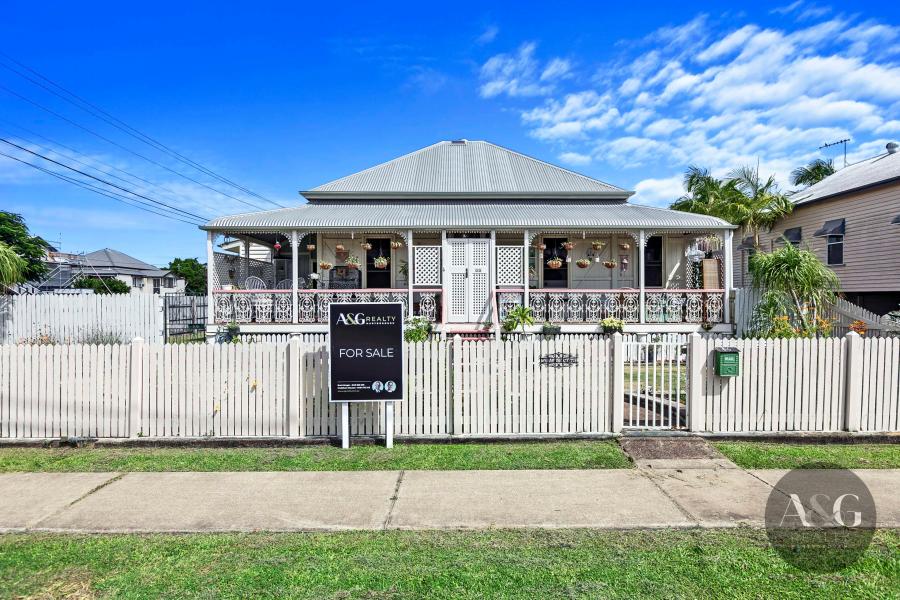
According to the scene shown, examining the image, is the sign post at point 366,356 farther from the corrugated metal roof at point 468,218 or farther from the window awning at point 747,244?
the window awning at point 747,244

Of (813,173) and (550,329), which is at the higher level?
(813,173)

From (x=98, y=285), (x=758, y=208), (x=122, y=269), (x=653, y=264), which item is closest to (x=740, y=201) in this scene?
(x=758, y=208)

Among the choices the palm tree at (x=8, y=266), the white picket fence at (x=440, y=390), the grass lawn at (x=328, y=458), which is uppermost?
the palm tree at (x=8, y=266)

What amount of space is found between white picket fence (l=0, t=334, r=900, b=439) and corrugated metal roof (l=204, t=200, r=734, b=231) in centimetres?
749

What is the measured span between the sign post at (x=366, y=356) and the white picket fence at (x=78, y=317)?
11526 millimetres

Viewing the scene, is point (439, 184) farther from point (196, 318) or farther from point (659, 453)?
point (659, 453)

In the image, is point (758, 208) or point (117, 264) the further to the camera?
point (117, 264)

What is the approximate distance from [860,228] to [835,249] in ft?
4.70

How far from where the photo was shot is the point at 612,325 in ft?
44.2

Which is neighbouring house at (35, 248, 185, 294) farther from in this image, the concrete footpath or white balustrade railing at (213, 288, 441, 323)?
the concrete footpath

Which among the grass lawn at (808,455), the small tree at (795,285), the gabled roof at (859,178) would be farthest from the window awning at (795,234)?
the grass lawn at (808,455)

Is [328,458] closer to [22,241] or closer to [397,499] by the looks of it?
[397,499]

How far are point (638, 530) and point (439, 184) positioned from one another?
15414 millimetres

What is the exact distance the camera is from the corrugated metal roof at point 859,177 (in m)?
16.3
